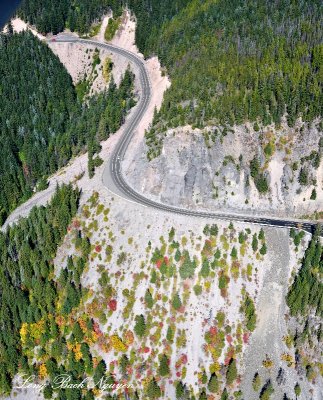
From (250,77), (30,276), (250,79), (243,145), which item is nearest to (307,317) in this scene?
(243,145)

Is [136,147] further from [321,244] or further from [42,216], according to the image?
[321,244]

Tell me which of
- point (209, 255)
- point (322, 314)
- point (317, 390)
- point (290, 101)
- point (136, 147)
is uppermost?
point (290, 101)

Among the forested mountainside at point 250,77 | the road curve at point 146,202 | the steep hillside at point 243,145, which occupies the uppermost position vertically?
the forested mountainside at point 250,77

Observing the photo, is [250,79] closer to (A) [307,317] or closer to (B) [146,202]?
(B) [146,202]

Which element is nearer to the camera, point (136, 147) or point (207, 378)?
point (207, 378)

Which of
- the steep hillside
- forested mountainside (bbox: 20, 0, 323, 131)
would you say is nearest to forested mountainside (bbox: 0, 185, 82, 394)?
the steep hillside

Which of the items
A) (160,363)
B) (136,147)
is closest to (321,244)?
(160,363)

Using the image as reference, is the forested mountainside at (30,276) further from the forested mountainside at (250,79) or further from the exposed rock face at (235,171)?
the forested mountainside at (250,79)

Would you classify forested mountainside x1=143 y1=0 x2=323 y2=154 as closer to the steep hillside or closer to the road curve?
the steep hillside

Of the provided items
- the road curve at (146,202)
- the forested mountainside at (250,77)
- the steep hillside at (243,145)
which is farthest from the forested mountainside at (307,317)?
the forested mountainside at (250,77)
